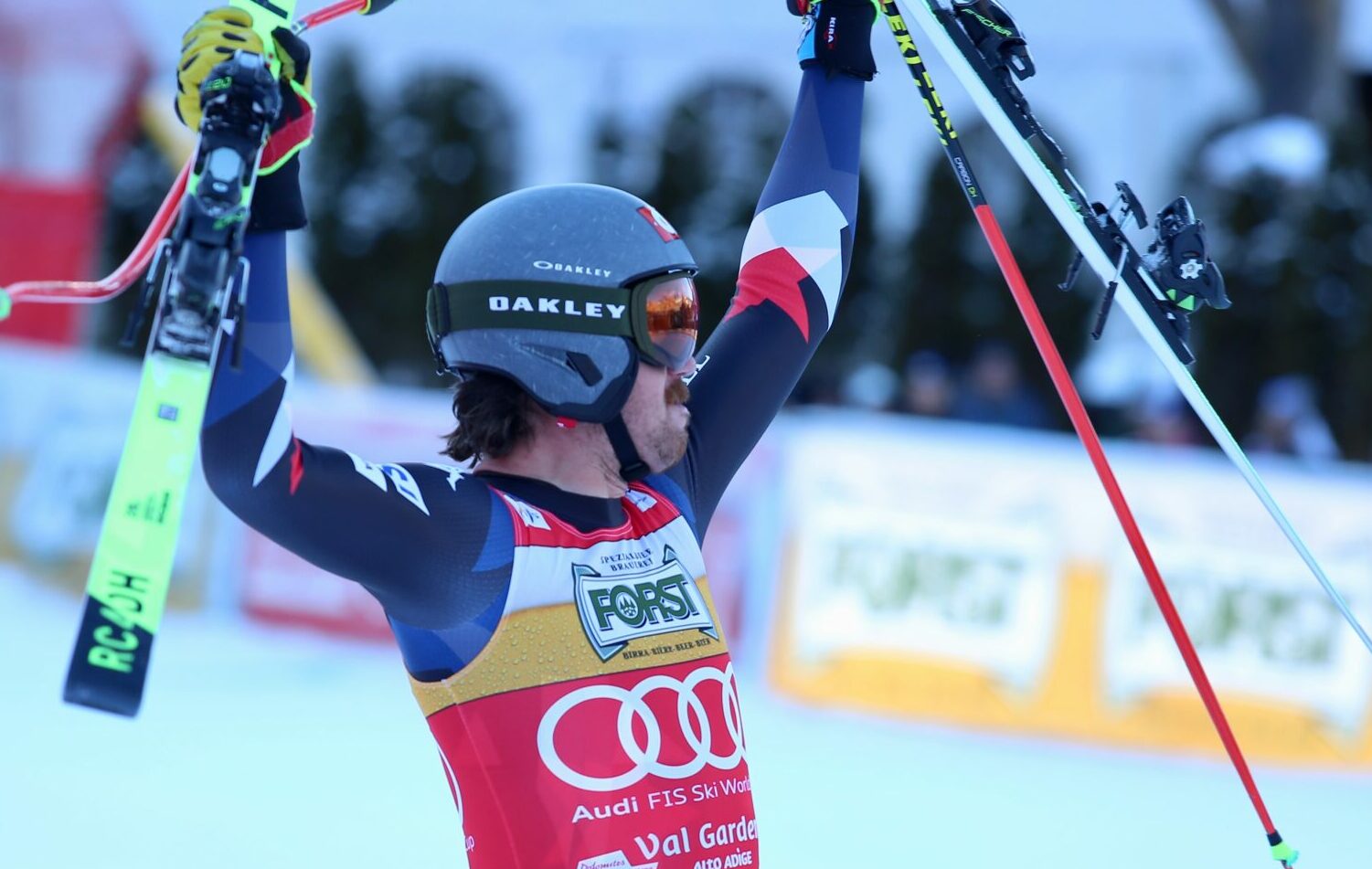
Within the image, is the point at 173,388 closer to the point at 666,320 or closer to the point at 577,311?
the point at 577,311

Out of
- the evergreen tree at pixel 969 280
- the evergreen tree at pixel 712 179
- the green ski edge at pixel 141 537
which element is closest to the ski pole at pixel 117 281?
the green ski edge at pixel 141 537

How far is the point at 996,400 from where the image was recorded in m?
8.06

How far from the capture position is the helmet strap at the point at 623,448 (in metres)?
2.20

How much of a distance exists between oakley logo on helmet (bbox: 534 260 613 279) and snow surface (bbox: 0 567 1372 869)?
254cm

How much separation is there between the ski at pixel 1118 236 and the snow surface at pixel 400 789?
7.97 ft

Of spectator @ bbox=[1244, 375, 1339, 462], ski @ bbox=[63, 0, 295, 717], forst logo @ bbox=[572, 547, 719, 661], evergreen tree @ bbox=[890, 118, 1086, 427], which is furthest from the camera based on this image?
evergreen tree @ bbox=[890, 118, 1086, 427]

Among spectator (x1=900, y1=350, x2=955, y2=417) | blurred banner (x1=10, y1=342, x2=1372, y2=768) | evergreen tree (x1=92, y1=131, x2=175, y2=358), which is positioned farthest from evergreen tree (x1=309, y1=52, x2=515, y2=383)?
blurred banner (x1=10, y1=342, x2=1372, y2=768)

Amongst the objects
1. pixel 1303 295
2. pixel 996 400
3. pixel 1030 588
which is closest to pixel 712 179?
pixel 1303 295

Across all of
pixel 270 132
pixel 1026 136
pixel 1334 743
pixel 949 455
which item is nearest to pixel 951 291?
pixel 949 455

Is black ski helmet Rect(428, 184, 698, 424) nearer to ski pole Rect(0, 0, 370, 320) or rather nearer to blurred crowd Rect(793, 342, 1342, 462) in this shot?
ski pole Rect(0, 0, 370, 320)

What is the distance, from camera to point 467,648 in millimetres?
2021

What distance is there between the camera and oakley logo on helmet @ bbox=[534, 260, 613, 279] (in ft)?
7.00

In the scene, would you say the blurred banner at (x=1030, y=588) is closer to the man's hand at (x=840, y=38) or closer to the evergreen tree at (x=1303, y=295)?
the man's hand at (x=840, y=38)

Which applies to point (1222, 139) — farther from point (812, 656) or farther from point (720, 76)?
point (812, 656)
